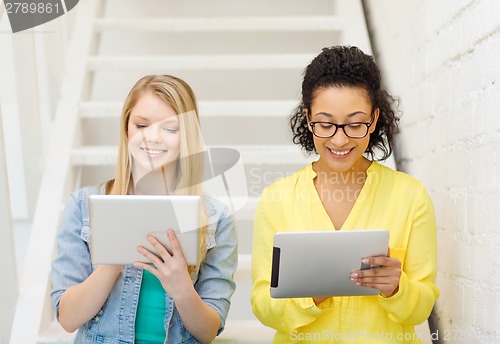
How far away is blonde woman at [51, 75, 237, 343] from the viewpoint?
1.52m

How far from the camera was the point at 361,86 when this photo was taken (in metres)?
1.52

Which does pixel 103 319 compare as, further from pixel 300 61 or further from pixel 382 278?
pixel 300 61

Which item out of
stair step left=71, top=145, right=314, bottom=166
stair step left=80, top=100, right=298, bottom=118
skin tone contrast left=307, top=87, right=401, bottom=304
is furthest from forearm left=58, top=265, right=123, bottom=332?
stair step left=80, top=100, right=298, bottom=118

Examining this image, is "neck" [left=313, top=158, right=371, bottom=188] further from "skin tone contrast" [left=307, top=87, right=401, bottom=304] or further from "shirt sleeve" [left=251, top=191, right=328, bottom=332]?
"shirt sleeve" [left=251, top=191, right=328, bottom=332]

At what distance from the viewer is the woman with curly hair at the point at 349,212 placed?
149cm

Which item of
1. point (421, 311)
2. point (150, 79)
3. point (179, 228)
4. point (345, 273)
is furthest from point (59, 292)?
point (421, 311)

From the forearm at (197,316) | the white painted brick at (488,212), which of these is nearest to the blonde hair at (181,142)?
the forearm at (197,316)

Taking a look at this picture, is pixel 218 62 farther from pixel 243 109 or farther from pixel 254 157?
pixel 254 157

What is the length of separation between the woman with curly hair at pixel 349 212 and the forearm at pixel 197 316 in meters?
0.11

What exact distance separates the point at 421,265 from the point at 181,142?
0.61 meters

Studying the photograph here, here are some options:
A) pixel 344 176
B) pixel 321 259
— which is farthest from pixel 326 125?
pixel 321 259

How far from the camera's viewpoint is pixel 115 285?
1.57 meters
